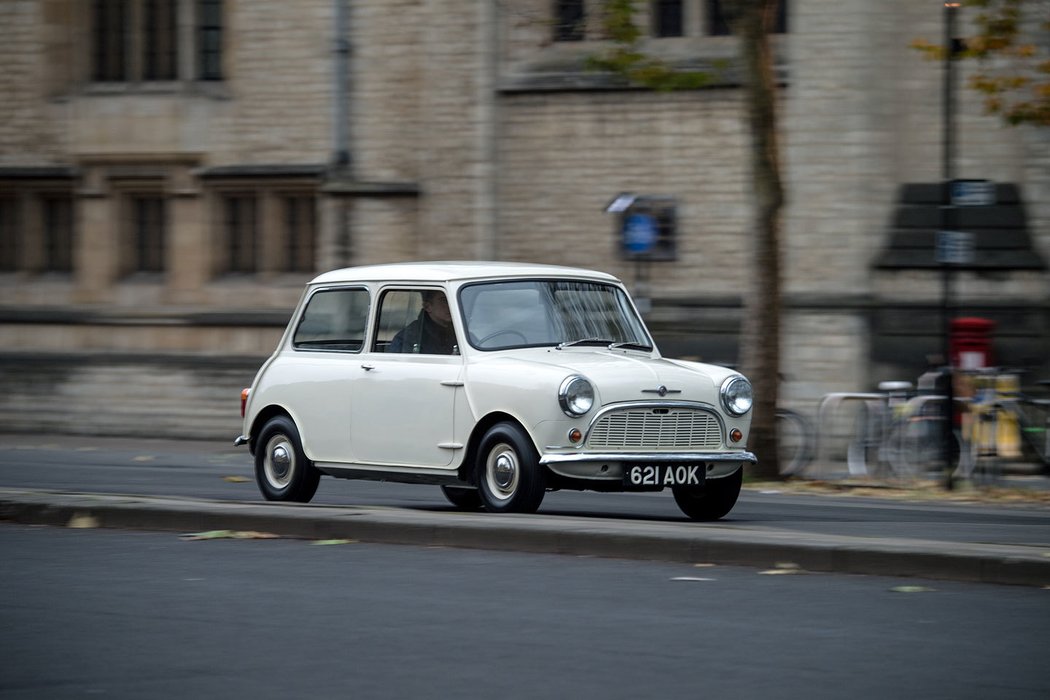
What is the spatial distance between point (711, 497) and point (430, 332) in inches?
89.2

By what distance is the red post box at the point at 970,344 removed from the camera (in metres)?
21.0

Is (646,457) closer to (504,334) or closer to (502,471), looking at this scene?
(502,471)

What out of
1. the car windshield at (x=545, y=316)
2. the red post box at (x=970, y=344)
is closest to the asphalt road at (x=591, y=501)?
the car windshield at (x=545, y=316)

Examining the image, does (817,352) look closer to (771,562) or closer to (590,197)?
(590,197)

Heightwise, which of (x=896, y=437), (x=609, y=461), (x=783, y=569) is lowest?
(x=896, y=437)

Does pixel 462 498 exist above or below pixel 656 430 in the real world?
below

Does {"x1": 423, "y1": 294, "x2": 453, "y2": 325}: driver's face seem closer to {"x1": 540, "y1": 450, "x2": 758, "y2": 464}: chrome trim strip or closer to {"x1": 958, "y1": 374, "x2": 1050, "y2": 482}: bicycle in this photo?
{"x1": 540, "y1": 450, "x2": 758, "y2": 464}: chrome trim strip

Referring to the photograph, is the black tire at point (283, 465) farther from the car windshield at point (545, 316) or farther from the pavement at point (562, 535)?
the car windshield at point (545, 316)

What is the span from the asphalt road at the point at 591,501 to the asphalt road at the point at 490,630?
2233 mm

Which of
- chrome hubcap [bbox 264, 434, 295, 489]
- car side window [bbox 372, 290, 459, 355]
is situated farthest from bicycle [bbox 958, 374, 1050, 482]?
chrome hubcap [bbox 264, 434, 295, 489]

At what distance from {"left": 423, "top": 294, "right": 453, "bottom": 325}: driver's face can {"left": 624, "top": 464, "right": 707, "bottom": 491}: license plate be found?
1.81m

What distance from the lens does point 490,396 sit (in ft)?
38.5

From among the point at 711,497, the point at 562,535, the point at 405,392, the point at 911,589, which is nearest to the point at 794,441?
the point at 711,497

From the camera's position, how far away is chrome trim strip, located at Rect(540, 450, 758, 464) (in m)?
11.3
